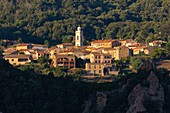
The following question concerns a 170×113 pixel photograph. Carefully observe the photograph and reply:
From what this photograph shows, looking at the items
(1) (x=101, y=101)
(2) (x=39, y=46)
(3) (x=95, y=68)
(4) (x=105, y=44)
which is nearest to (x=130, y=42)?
(4) (x=105, y=44)

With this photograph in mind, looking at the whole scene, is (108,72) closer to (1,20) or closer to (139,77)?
(139,77)

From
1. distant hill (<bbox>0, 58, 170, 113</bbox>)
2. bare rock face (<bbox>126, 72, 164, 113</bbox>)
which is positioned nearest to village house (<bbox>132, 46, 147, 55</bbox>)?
distant hill (<bbox>0, 58, 170, 113</bbox>)

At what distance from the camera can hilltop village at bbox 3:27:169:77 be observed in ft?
230

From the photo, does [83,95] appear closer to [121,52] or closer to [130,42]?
[121,52]

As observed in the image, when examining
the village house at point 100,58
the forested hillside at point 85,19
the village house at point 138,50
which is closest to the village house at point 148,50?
the village house at point 138,50

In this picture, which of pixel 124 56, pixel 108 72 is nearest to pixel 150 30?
pixel 124 56

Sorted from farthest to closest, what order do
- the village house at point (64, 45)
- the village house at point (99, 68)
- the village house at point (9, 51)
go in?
the village house at point (64, 45) < the village house at point (9, 51) < the village house at point (99, 68)

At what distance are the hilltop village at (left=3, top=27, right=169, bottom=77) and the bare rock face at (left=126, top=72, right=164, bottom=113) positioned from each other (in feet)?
76.2

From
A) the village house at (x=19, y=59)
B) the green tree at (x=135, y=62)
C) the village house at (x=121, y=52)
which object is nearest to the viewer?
the green tree at (x=135, y=62)

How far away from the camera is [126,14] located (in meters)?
106

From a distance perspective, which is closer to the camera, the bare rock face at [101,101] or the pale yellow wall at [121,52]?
the bare rock face at [101,101]

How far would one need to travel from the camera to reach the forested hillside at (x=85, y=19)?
9456 cm

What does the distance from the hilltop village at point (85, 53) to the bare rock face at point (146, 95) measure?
2322 centimetres

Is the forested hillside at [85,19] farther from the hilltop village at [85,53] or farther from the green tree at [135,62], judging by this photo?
the green tree at [135,62]
